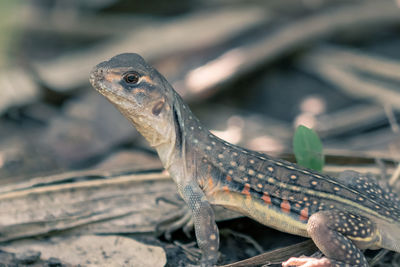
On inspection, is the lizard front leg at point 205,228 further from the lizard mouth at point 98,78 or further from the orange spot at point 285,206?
the lizard mouth at point 98,78

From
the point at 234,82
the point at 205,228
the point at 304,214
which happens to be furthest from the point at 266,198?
the point at 234,82

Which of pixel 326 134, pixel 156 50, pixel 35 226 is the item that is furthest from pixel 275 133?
pixel 35 226

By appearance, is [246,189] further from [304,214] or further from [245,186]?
[304,214]

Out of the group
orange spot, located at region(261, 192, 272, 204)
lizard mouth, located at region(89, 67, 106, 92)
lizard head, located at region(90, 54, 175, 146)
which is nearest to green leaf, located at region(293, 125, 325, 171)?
orange spot, located at region(261, 192, 272, 204)

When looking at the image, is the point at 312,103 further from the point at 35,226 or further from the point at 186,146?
the point at 35,226

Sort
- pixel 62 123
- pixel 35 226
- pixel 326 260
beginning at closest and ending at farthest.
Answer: pixel 326 260 → pixel 35 226 → pixel 62 123

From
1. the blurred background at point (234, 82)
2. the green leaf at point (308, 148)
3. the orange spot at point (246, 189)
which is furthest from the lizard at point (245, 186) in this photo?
the blurred background at point (234, 82)

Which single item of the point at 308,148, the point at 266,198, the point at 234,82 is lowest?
the point at 266,198

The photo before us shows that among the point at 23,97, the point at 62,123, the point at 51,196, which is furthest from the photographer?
the point at 23,97
